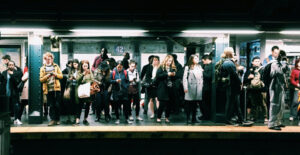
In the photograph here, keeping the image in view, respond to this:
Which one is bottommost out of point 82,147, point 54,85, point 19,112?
point 82,147

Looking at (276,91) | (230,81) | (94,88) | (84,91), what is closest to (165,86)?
(230,81)

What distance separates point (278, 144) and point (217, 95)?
6.28 ft

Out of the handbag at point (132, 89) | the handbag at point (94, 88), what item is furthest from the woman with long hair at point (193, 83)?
the handbag at point (94, 88)

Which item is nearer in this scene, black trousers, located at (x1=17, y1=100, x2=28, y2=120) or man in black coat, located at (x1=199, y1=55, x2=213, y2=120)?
black trousers, located at (x1=17, y1=100, x2=28, y2=120)

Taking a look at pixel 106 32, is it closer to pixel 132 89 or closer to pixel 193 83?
pixel 132 89

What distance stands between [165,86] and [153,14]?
231 centimetres

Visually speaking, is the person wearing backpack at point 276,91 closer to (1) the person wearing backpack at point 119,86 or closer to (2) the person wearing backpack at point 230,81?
(2) the person wearing backpack at point 230,81

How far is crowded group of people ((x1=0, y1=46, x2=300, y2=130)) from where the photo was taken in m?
7.08

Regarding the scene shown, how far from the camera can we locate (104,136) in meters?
6.60

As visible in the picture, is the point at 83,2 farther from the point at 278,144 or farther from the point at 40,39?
the point at 278,144

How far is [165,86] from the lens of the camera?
7527 mm

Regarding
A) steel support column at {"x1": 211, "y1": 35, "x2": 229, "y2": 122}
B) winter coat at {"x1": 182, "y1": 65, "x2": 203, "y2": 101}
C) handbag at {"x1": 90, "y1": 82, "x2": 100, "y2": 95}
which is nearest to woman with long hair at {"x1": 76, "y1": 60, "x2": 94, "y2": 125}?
handbag at {"x1": 90, "y1": 82, "x2": 100, "y2": 95}

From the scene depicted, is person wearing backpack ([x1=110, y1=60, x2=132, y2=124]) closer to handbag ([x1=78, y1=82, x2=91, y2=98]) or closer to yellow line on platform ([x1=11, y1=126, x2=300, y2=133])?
handbag ([x1=78, y1=82, x2=91, y2=98])

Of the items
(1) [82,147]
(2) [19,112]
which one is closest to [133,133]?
(1) [82,147]
